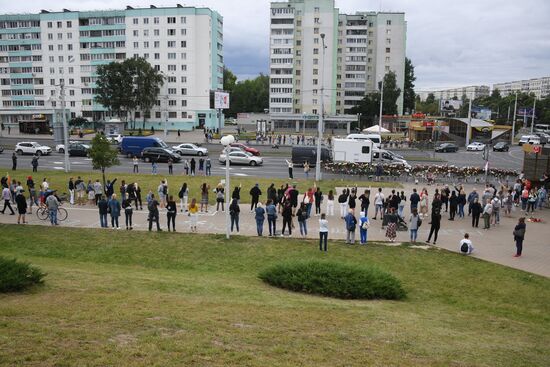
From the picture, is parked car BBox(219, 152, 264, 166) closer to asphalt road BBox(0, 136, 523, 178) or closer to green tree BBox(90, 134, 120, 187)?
asphalt road BBox(0, 136, 523, 178)

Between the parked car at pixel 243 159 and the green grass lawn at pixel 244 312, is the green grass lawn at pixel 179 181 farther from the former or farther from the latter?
the green grass lawn at pixel 244 312

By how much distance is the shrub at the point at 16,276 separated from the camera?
386 inches

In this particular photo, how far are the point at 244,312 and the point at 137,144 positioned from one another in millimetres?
37569

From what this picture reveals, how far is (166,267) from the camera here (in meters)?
14.6

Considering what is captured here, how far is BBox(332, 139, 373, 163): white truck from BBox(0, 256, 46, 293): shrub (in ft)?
108

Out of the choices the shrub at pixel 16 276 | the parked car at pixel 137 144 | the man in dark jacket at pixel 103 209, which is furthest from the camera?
the parked car at pixel 137 144

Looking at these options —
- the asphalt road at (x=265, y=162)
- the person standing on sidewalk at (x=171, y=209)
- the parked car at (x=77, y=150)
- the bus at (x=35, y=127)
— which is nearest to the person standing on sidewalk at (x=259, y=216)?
the person standing on sidewalk at (x=171, y=209)

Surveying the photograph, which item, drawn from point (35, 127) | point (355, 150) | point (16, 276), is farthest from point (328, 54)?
point (16, 276)

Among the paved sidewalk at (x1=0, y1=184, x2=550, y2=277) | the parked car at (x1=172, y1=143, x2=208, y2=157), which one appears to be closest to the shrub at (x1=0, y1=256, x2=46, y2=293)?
the paved sidewalk at (x1=0, y1=184, x2=550, y2=277)

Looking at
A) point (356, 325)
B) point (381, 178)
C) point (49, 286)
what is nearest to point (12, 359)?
point (49, 286)

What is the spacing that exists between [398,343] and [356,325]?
106 cm

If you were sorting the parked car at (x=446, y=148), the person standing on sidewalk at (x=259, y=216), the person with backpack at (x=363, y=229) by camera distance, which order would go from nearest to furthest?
the person with backpack at (x=363, y=229) → the person standing on sidewalk at (x=259, y=216) → the parked car at (x=446, y=148)

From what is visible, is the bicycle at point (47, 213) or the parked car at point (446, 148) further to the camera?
the parked car at point (446, 148)

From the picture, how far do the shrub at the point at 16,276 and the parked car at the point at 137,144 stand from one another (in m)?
33.5
